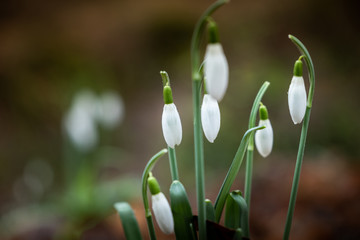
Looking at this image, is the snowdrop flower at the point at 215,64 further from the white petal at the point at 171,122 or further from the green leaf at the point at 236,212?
the green leaf at the point at 236,212

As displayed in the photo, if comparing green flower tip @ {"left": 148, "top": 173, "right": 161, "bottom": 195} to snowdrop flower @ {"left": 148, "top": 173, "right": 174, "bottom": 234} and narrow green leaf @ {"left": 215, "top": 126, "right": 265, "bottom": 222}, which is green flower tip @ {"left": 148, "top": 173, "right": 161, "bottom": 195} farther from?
narrow green leaf @ {"left": 215, "top": 126, "right": 265, "bottom": 222}

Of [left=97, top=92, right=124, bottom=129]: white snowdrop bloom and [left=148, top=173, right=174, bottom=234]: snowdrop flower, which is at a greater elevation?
[left=97, top=92, right=124, bottom=129]: white snowdrop bloom

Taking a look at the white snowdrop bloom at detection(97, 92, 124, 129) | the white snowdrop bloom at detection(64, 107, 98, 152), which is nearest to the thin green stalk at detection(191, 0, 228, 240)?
the white snowdrop bloom at detection(64, 107, 98, 152)

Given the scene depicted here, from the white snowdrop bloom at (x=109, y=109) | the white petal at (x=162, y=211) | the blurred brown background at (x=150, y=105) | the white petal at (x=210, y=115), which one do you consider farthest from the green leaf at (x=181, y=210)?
the white snowdrop bloom at (x=109, y=109)

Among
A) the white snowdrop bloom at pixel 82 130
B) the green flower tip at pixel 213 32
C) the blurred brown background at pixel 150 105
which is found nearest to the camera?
Answer: the green flower tip at pixel 213 32

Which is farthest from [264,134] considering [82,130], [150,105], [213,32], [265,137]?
[150,105]

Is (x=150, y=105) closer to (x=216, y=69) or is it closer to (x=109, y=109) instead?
(x=109, y=109)
